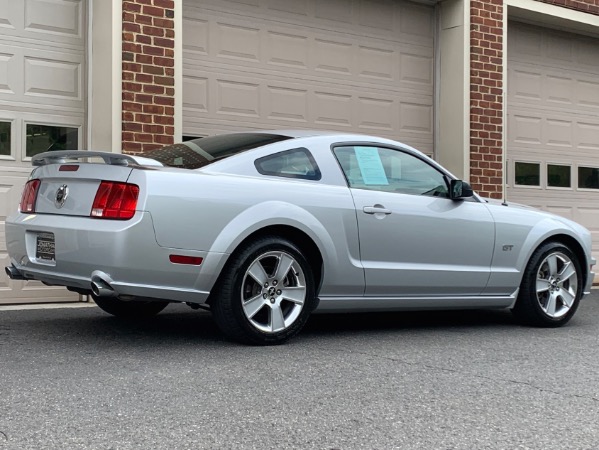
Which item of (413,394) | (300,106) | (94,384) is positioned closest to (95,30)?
(300,106)

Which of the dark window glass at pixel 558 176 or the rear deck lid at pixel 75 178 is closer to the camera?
the rear deck lid at pixel 75 178

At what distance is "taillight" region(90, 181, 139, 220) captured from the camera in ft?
16.2

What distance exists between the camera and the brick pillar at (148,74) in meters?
8.04

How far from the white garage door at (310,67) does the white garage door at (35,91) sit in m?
1.16

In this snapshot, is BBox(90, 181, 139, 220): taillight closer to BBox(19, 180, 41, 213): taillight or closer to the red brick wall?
BBox(19, 180, 41, 213): taillight

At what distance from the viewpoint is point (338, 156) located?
6027 mm

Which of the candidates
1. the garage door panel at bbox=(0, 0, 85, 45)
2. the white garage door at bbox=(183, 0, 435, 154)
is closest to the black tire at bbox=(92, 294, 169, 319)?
the white garage door at bbox=(183, 0, 435, 154)

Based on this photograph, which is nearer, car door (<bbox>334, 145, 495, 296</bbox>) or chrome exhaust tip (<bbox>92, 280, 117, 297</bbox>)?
chrome exhaust tip (<bbox>92, 280, 117, 297</bbox>)

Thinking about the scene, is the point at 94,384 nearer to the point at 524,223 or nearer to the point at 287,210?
the point at 287,210

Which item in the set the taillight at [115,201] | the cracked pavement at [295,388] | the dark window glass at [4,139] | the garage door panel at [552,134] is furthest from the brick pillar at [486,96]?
the taillight at [115,201]

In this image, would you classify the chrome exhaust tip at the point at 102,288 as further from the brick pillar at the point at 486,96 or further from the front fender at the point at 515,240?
the brick pillar at the point at 486,96

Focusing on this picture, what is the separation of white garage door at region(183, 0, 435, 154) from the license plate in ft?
12.0

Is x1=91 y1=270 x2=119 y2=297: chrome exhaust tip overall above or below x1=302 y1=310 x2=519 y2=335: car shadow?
above

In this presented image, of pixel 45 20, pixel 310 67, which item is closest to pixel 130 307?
pixel 45 20
